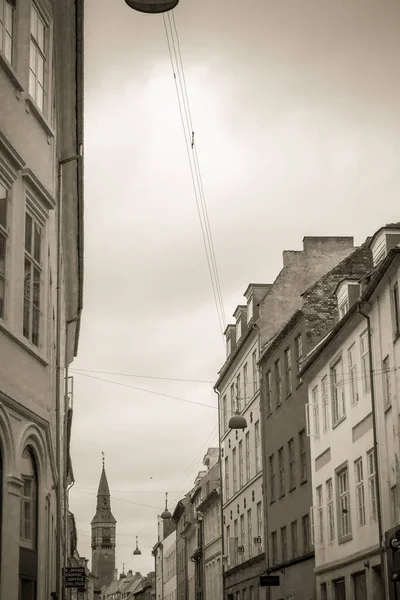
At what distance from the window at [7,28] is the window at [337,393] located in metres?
18.0

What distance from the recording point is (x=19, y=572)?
14.7 metres

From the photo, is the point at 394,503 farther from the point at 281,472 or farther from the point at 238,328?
the point at 238,328

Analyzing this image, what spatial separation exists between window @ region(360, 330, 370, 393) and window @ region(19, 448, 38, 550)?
1352cm

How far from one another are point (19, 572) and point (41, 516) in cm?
126

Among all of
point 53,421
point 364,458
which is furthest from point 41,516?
point 364,458

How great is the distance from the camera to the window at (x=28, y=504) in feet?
49.7

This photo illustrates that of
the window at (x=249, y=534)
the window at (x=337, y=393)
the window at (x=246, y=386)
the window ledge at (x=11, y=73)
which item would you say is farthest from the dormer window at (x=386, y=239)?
the window at (x=249, y=534)

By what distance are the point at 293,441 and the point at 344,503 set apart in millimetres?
7797

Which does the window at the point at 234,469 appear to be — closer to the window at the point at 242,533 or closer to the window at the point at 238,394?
the window at the point at 242,533

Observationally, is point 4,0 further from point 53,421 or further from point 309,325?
point 309,325

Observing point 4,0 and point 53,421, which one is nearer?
point 4,0

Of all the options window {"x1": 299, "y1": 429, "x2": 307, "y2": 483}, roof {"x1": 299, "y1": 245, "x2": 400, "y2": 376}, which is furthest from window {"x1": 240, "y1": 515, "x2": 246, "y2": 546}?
roof {"x1": 299, "y1": 245, "x2": 400, "y2": 376}

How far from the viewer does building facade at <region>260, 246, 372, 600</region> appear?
3597 centimetres

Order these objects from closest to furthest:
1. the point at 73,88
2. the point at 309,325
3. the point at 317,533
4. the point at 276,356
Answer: the point at 73,88 < the point at 317,533 < the point at 309,325 < the point at 276,356
